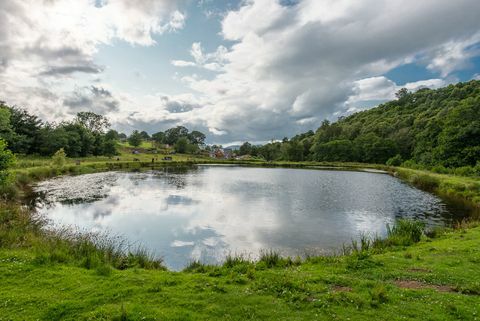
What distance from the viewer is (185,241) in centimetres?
1797

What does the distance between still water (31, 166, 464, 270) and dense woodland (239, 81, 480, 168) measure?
28.6 metres

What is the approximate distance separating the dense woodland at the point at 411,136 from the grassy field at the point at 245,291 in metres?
55.4

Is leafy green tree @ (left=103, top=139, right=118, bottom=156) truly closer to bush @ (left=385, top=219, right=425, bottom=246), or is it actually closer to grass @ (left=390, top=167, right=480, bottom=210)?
grass @ (left=390, top=167, right=480, bottom=210)

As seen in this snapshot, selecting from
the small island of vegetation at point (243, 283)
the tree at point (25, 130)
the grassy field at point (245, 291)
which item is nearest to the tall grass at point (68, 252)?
the small island of vegetation at point (243, 283)

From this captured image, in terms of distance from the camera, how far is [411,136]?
115500 millimetres

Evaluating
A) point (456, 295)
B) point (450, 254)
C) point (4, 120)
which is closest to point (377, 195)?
point (450, 254)

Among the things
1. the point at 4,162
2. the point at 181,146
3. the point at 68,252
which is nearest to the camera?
the point at 68,252

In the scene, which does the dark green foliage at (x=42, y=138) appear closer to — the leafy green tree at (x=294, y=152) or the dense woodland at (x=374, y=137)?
the dense woodland at (x=374, y=137)

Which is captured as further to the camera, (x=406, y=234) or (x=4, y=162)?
(x=4, y=162)

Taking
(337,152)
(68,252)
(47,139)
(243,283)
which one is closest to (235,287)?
A: (243,283)

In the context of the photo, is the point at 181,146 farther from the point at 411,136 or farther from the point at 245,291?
the point at 245,291

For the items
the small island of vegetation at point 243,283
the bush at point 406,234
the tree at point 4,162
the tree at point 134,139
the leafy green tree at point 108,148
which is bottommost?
the bush at point 406,234

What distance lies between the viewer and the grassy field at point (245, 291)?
696cm

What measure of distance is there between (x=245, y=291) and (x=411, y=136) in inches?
5072
